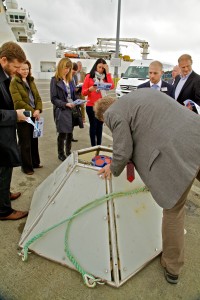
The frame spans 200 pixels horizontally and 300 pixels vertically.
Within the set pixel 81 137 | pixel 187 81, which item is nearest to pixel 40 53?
pixel 81 137

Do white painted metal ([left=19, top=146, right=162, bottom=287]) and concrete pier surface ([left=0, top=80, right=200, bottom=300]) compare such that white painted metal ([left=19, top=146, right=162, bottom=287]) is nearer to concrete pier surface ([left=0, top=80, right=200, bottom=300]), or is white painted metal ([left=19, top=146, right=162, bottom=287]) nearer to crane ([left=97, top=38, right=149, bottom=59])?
concrete pier surface ([left=0, top=80, right=200, bottom=300])

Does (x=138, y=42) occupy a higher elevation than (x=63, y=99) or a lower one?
higher

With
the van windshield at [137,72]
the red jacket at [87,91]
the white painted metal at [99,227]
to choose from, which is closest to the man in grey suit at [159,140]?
the white painted metal at [99,227]

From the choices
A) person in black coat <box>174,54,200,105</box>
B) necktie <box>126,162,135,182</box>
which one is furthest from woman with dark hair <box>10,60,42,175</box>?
person in black coat <box>174,54,200,105</box>

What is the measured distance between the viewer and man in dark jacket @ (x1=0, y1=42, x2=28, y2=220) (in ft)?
7.05

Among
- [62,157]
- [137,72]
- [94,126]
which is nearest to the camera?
[62,157]

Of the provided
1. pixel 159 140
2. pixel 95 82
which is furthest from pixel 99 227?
pixel 95 82

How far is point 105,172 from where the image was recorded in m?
2.11

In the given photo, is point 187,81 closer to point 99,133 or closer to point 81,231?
point 99,133

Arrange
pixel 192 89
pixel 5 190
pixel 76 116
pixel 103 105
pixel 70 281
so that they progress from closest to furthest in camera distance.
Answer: pixel 103 105 → pixel 70 281 → pixel 5 190 → pixel 192 89 → pixel 76 116

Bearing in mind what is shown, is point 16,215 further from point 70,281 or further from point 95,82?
point 95,82

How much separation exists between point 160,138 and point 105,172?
0.69m

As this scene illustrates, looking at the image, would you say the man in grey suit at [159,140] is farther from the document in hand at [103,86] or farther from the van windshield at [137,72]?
the van windshield at [137,72]

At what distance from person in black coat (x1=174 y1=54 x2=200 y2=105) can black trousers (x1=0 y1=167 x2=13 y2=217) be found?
293 centimetres
